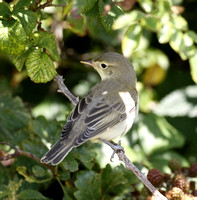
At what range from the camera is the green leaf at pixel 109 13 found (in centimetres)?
279

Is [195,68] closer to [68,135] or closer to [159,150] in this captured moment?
[159,150]

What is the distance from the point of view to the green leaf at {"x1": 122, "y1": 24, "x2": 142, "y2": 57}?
3555mm

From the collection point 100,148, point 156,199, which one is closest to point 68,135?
point 100,148

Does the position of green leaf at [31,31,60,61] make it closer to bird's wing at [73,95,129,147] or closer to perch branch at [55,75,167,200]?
perch branch at [55,75,167,200]

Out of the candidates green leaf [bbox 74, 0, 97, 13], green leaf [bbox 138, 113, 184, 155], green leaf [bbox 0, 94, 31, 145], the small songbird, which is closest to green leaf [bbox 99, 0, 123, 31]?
green leaf [bbox 74, 0, 97, 13]

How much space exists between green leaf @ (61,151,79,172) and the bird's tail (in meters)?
0.10

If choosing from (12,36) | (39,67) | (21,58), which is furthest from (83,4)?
(21,58)

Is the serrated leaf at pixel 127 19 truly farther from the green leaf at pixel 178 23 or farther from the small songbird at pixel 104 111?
the small songbird at pixel 104 111

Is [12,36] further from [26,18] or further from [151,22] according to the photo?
[151,22]

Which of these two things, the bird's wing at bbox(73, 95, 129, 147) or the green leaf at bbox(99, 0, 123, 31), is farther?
the bird's wing at bbox(73, 95, 129, 147)

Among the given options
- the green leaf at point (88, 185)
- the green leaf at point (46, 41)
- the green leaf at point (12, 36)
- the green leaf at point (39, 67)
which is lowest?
the green leaf at point (88, 185)

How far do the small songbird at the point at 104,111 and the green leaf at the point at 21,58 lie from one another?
28.7 inches

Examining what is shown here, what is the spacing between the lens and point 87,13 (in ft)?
9.43

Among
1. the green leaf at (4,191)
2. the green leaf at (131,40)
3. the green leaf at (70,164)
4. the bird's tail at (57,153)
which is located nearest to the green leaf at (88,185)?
the green leaf at (70,164)
